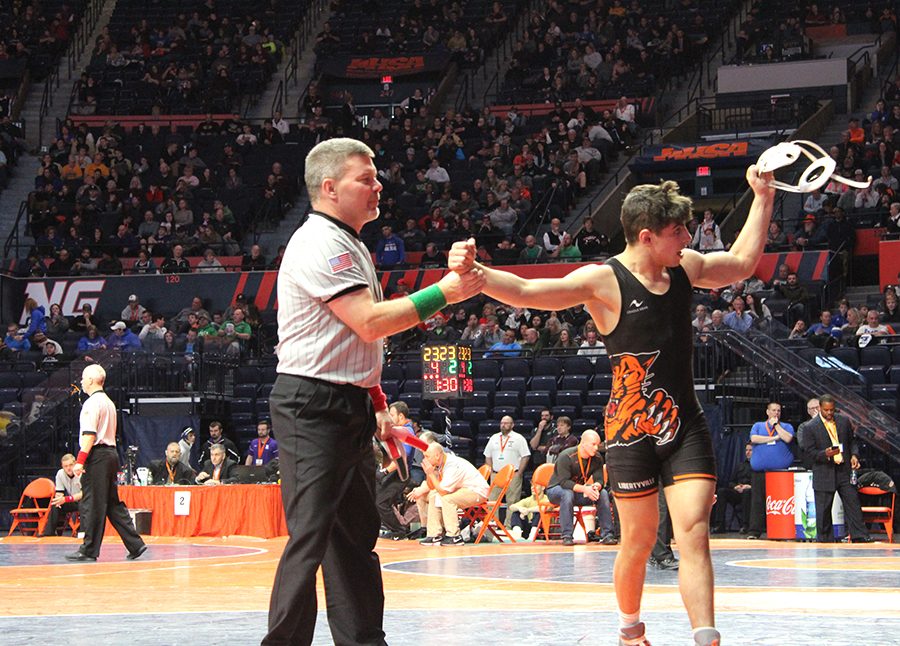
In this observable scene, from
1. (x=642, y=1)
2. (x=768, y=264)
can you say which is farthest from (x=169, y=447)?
(x=642, y=1)

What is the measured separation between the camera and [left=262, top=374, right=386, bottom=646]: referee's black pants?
454 centimetres

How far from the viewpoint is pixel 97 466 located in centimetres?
1205

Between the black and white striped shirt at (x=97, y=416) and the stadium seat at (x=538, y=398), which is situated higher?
the stadium seat at (x=538, y=398)

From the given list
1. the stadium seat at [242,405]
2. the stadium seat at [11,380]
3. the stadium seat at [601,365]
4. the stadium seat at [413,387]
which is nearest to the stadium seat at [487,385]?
the stadium seat at [413,387]

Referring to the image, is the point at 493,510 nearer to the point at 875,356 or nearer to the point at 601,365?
the point at 601,365

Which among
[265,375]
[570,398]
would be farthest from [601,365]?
[265,375]

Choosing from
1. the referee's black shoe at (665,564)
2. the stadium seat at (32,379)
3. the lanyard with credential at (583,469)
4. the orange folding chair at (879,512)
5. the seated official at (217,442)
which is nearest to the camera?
the referee's black shoe at (665,564)

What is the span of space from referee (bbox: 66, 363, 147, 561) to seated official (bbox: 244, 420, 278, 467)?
648cm

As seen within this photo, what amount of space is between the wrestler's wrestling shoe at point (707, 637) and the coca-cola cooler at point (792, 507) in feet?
37.7

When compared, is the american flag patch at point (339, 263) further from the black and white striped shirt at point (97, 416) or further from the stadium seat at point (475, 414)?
the stadium seat at point (475, 414)

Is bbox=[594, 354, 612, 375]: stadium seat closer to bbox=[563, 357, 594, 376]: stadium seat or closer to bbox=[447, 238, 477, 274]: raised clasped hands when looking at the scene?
bbox=[563, 357, 594, 376]: stadium seat

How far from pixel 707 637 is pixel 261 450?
581 inches

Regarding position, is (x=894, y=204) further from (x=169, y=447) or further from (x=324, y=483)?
(x=324, y=483)

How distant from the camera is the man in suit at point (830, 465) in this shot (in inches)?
620
